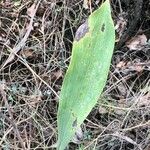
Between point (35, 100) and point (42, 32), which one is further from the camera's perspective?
point (42, 32)

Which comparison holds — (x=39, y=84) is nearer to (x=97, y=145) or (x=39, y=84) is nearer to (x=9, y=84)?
(x=9, y=84)

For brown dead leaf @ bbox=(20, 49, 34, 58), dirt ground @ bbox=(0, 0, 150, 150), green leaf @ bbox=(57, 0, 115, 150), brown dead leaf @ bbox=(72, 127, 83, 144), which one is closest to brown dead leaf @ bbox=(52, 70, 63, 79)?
dirt ground @ bbox=(0, 0, 150, 150)

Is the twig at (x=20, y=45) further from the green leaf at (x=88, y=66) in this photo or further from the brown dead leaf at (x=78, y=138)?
the green leaf at (x=88, y=66)

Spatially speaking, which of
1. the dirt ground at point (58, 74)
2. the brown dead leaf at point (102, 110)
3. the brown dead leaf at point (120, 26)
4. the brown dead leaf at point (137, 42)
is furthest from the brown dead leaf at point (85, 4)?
the brown dead leaf at point (102, 110)

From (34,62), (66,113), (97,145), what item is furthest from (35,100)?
(66,113)

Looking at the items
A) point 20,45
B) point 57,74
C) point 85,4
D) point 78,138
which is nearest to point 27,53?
point 20,45

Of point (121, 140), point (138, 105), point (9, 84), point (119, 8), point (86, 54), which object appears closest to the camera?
point (86, 54)
